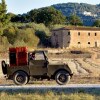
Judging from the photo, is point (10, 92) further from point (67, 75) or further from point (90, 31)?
point (90, 31)

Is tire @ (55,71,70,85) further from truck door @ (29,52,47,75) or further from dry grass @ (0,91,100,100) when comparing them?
dry grass @ (0,91,100,100)

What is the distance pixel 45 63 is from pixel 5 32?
73585 mm

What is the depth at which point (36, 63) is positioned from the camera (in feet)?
81.5

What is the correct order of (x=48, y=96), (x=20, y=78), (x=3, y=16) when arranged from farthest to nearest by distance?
(x=3, y=16) → (x=20, y=78) → (x=48, y=96)

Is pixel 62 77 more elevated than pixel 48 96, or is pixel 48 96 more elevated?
pixel 62 77

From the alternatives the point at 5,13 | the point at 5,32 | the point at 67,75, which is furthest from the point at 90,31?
the point at 67,75

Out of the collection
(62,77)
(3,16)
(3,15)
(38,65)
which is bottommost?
(62,77)

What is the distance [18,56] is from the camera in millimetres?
25250

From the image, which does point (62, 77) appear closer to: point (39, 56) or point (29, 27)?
point (39, 56)

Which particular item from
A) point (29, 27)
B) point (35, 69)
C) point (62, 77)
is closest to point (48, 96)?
point (35, 69)

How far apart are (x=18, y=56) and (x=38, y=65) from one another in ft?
4.28

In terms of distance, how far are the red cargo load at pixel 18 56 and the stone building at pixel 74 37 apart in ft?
286

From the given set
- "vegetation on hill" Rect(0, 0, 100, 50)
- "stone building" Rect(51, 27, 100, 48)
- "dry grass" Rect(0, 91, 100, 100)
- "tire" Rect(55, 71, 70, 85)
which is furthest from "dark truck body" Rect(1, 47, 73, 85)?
"stone building" Rect(51, 27, 100, 48)

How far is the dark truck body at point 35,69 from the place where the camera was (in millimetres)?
24703
